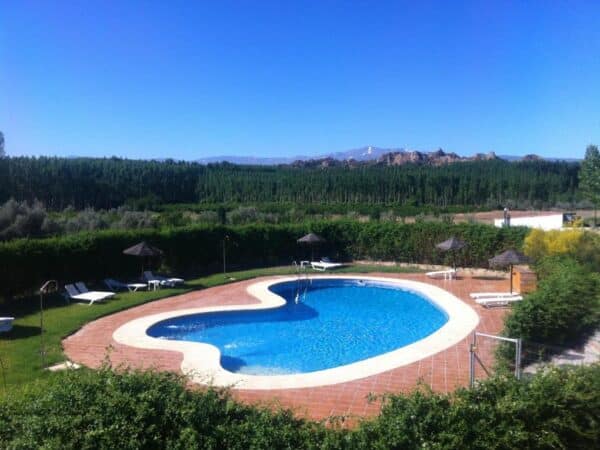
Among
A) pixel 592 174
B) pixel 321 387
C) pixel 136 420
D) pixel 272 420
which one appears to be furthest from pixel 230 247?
pixel 592 174

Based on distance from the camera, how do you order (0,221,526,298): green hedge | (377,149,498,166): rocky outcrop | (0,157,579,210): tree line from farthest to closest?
(377,149,498,166): rocky outcrop
(0,157,579,210): tree line
(0,221,526,298): green hedge

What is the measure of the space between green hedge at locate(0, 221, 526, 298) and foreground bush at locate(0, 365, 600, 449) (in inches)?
510

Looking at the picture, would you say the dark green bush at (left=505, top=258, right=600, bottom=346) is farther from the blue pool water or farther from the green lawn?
the green lawn

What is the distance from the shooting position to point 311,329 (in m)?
15.6

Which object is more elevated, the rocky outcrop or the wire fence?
the rocky outcrop

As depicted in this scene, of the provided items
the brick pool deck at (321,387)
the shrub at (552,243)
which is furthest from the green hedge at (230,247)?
the brick pool deck at (321,387)

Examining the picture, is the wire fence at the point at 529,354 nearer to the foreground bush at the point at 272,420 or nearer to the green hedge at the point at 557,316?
the green hedge at the point at 557,316

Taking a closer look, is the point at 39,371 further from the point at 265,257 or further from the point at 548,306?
the point at 265,257

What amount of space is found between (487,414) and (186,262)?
19522 millimetres

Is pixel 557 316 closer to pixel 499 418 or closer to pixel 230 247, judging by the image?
pixel 499 418

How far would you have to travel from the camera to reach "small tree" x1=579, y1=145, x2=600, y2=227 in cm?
3563

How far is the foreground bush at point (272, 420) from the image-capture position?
4.69 metres

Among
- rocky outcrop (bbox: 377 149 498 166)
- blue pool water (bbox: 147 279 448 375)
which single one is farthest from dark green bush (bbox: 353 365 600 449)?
rocky outcrop (bbox: 377 149 498 166)

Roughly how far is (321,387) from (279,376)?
1.16 metres
